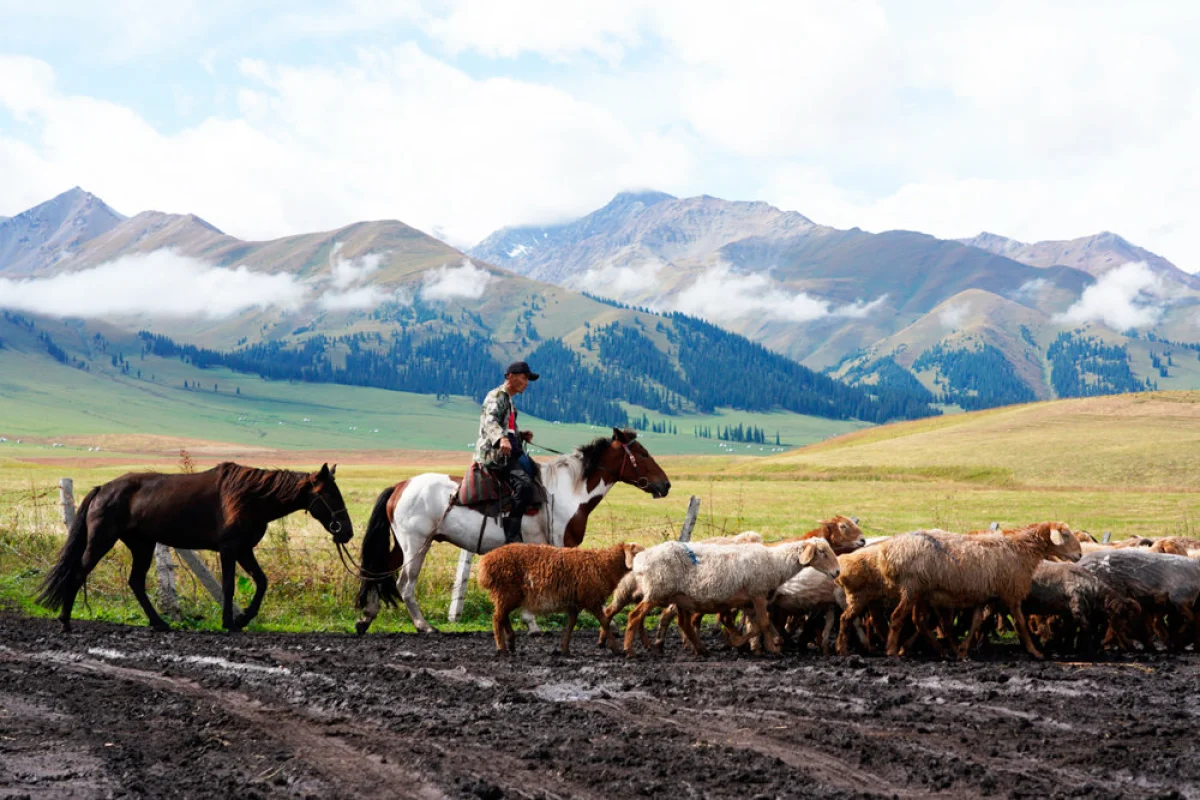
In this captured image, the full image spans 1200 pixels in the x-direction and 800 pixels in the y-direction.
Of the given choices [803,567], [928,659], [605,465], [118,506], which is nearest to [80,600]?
[118,506]

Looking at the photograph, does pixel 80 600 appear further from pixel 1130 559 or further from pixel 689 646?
pixel 1130 559

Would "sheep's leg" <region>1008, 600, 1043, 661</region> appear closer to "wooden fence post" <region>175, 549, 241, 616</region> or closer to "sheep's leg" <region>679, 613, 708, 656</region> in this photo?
"sheep's leg" <region>679, 613, 708, 656</region>

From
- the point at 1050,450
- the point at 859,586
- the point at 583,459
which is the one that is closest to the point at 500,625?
the point at 583,459

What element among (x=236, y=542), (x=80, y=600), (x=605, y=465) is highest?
(x=605, y=465)

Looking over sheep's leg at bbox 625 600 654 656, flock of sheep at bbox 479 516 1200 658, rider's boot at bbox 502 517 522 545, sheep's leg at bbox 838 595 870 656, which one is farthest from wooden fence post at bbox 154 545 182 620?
sheep's leg at bbox 838 595 870 656

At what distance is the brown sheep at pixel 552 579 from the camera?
1409cm

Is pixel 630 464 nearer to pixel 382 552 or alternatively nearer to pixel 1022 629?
pixel 382 552

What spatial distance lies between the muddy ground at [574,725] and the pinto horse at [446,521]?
3.14 meters

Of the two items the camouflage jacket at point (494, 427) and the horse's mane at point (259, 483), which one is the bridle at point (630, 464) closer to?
the camouflage jacket at point (494, 427)

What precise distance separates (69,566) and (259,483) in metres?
2.96

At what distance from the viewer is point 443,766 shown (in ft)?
27.0

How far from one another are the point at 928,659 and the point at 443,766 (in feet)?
26.0

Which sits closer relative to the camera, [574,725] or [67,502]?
[574,725]

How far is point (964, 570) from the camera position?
45.3 feet
